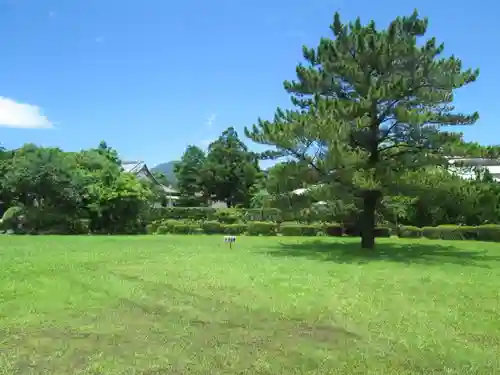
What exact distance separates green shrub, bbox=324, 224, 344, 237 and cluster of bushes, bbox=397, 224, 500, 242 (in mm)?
2941

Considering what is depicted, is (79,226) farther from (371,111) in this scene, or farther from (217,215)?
(371,111)

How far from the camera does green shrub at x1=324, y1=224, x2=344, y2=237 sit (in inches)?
848

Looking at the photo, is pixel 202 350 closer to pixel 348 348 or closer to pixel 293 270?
pixel 348 348

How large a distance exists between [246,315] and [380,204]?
464 inches

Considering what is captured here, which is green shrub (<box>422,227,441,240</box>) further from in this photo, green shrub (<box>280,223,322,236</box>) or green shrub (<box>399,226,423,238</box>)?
green shrub (<box>280,223,322,236</box>)

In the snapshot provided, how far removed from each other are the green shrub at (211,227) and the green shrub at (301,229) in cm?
360

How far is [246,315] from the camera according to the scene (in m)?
5.77

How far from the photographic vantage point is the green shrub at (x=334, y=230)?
21.5 metres

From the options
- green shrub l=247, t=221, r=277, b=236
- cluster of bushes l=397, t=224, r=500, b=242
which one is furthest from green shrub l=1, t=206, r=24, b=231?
cluster of bushes l=397, t=224, r=500, b=242

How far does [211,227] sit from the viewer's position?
24.4 metres

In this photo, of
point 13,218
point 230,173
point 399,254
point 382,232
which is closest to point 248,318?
point 399,254

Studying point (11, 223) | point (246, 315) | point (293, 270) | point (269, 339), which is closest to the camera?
point (269, 339)

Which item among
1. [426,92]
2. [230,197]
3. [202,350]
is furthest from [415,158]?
[230,197]

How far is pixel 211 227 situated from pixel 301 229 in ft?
16.1
